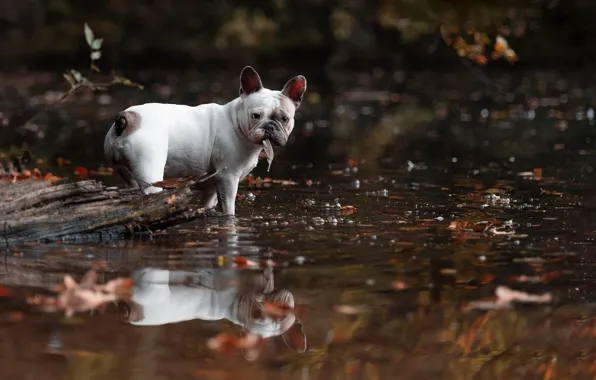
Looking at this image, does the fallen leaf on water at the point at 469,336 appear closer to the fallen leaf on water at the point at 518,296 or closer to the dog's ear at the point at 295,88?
the fallen leaf on water at the point at 518,296

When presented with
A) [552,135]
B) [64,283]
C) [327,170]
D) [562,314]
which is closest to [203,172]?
[64,283]

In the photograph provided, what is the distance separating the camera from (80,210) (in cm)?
801

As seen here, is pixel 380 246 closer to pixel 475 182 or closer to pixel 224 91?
pixel 475 182

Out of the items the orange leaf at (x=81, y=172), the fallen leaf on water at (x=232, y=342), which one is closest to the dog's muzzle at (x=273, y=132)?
the fallen leaf on water at (x=232, y=342)

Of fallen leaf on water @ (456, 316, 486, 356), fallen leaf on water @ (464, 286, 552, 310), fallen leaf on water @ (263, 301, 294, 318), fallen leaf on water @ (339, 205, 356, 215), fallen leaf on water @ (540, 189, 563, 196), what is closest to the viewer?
fallen leaf on water @ (456, 316, 486, 356)

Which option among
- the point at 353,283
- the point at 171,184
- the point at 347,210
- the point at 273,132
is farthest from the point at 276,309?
the point at 347,210

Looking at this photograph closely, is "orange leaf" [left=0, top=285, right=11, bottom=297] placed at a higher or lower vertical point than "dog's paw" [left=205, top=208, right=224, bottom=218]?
lower

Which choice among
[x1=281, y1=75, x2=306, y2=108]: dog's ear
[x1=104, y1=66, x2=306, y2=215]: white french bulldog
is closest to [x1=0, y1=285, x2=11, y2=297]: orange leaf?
[x1=104, y1=66, x2=306, y2=215]: white french bulldog

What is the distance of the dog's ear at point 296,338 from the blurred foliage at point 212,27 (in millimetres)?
26768

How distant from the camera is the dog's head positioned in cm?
847

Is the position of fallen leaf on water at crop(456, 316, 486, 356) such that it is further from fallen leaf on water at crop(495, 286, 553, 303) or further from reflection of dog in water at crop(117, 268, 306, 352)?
reflection of dog in water at crop(117, 268, 306, 352)

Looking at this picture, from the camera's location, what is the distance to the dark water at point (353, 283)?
526cm

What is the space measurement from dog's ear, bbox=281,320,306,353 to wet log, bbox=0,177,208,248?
246 cm

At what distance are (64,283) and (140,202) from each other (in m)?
1.61
